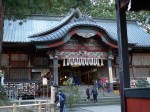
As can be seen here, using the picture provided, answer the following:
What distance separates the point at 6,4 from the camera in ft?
48.9

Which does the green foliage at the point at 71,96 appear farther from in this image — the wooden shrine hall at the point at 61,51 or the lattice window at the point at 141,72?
the lattice window at the point at 141,72

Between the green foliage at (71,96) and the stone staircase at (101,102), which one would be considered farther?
the stone staircase at (101,102)

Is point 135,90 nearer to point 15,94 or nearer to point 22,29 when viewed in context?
point 15,94

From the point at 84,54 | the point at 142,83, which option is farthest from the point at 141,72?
the point at 84,54

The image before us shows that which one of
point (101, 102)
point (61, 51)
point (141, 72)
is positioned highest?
point (61, 51)

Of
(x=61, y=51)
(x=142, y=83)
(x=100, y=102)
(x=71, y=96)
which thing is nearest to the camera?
(x=71, y=96)

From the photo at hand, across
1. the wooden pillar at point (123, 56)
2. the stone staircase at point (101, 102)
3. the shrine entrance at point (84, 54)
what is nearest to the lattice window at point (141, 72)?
the shrine entrance at point (84, 54)

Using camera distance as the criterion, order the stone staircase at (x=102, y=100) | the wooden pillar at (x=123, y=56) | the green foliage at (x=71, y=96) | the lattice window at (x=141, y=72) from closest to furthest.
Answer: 1. the wooden pillar at (x=123, y=56)
2. the green foliage at (x=71, y=96)
3. the stone staircase at (x=102, y=100)
4. the lattice window at (x=141, y=72)

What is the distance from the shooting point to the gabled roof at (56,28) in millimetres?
23663

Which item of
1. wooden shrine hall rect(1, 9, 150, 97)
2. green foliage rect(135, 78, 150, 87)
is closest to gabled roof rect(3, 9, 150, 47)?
wooden shrine hall rect(1, 9, 150, 97)

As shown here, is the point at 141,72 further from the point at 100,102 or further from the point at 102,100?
the point at 100,102

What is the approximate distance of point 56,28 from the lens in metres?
25.4

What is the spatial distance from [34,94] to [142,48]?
462 inches

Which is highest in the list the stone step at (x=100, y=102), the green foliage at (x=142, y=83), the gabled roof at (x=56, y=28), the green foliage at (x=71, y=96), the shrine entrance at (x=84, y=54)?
the gabled roof at (x=56, y=28)
